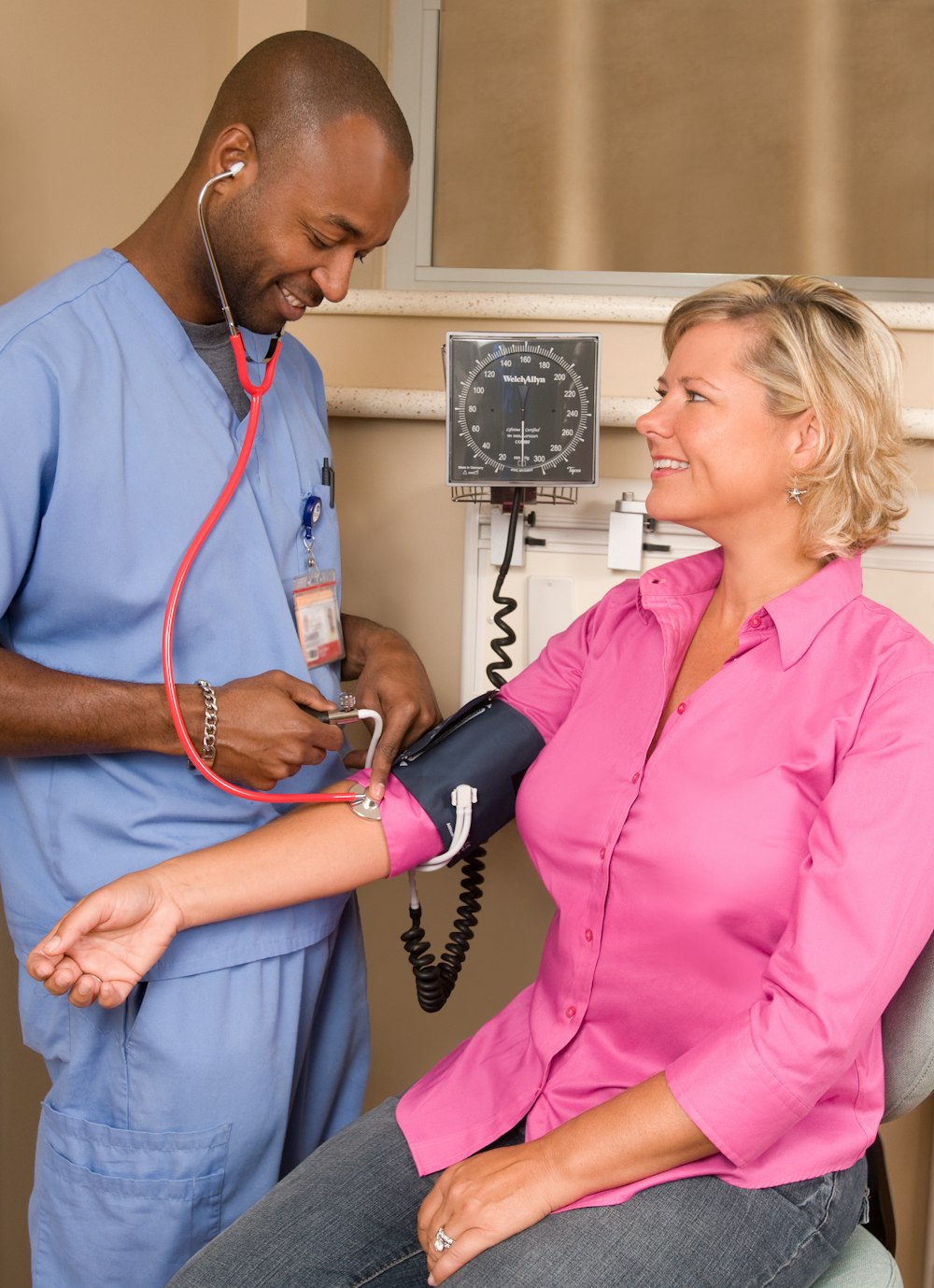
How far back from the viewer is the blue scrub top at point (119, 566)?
3.76ft

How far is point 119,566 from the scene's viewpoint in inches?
46.8

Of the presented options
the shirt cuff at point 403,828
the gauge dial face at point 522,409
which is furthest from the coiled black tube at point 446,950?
the gauge dial face at point 522,409

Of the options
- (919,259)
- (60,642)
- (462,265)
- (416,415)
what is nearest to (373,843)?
(60,642)

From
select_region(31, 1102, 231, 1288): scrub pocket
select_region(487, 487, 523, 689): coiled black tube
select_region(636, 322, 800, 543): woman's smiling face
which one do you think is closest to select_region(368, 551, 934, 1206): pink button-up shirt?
select_region(636, 322, 800, 543): woman's smiling face

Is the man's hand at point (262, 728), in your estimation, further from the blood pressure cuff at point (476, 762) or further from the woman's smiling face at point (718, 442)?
the woman's smiling face at point (718, 442)

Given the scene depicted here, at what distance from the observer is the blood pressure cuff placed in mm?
1368

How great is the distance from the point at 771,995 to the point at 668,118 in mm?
1752

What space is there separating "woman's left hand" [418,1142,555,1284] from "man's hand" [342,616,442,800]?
0.41 metres

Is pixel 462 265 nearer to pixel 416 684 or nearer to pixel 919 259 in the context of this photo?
pixel 919 259

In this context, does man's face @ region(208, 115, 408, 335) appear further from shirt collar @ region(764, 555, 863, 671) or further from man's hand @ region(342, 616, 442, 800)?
shirt collar @ region(764, 555, 863, 671)

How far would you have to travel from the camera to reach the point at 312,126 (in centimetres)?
123

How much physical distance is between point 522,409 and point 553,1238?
951mm

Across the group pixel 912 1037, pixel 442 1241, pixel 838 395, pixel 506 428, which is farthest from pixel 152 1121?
pixel 838 395

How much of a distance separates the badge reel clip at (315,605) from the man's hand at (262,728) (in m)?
0.16
